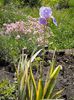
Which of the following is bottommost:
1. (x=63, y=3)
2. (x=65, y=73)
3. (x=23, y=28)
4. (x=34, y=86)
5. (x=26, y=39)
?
(x=63, y=3)

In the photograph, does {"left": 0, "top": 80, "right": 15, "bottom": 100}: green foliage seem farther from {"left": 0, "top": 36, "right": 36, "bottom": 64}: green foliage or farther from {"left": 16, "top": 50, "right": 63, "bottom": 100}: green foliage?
{"left": 0, "top": 36, "right": 36, "bottom": 64}: green foliage

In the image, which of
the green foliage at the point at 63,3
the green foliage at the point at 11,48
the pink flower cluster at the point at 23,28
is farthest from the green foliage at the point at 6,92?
the green foliage at the point at 63,3

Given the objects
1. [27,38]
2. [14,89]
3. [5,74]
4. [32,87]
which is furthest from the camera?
[27,38]

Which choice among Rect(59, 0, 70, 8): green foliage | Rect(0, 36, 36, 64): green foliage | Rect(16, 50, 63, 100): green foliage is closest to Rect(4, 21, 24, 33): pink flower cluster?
Rect(0, 36, 36, 64): green foliage

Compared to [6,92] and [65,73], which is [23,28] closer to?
[65,73]

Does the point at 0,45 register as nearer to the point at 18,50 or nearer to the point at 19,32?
the point at 18,50

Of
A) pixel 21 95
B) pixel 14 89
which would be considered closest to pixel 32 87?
pixel 21 95

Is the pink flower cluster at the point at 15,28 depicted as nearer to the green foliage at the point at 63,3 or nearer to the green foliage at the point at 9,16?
the green foliage at the point at 9,16

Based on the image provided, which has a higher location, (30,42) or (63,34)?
(30,42)

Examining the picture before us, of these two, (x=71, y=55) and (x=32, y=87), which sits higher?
(x=32, y=87)

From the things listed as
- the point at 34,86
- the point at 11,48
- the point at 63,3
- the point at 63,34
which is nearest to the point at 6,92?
the point at 34,86

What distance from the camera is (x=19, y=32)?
8992 mm

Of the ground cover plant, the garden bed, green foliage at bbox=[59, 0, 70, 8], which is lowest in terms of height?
green foliage at bbox=[59, 0, 70, 8]

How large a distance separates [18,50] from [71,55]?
1328 millimetres
